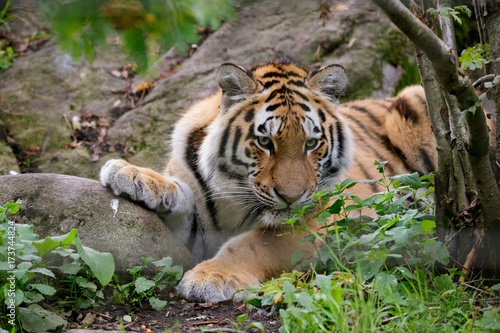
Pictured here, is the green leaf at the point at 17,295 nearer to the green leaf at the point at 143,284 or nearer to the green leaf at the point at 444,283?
the green leaf at the point at 143,284

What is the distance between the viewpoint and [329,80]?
3.75 meters

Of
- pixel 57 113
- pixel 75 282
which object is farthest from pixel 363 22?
pixel 75 282

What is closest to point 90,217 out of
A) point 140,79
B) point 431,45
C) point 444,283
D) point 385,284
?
point 385,284

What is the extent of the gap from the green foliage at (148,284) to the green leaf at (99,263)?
0.35 m

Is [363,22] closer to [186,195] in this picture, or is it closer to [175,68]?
[175,68]

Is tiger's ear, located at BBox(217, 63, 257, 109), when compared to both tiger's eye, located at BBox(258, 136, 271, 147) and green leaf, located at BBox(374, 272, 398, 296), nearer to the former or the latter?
tiger's eye, located at BBox(258, 136, 271, 147)

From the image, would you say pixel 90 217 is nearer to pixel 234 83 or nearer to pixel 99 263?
pixel 99 263

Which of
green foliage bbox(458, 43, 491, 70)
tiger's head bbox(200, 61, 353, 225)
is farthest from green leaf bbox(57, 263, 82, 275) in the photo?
green foliage bbox(458, 43, 491, 70)

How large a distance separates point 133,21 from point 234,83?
2.01 meters

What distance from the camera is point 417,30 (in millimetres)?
2174

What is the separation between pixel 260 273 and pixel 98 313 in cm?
106

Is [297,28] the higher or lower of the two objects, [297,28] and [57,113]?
A: the higher

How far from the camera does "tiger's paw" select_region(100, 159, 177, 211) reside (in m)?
3.34

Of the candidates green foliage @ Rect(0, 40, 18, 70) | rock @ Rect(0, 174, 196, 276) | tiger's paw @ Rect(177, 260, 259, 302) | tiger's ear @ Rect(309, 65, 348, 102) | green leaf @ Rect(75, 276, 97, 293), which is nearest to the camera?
green leaf @ Rect(75, 276, 97, 293)
